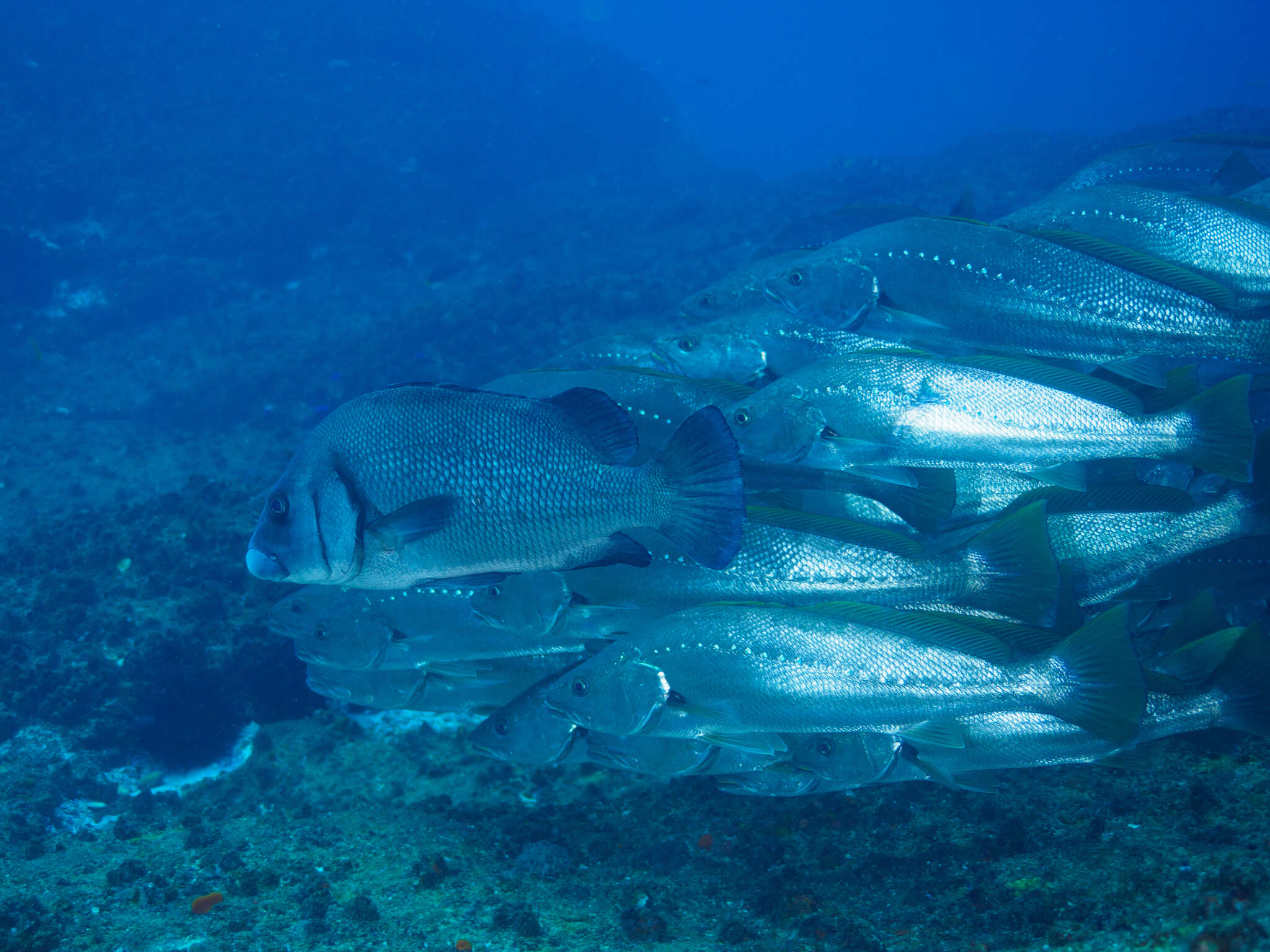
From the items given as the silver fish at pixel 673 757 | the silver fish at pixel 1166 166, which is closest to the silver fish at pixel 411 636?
the silver fish at pixel 673 757

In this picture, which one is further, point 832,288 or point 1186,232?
point 832,288

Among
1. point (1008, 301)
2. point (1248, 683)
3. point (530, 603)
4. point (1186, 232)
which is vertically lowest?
point (530, 603)

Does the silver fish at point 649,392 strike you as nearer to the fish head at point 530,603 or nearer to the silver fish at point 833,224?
the fish head at point 530,603

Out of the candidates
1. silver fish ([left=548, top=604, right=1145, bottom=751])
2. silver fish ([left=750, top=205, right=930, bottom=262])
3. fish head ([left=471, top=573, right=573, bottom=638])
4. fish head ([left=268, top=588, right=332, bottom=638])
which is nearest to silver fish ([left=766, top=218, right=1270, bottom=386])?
silver fish ([left=750, top=205, right=930, bottom=262])

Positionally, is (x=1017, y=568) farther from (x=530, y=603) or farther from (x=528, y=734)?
(x=528, y=734)

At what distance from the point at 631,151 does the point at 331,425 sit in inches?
1756

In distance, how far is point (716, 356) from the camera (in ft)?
16.0

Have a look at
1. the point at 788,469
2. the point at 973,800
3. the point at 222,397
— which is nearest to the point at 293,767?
the point at 788,469

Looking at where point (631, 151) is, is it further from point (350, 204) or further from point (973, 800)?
point (973, 800)

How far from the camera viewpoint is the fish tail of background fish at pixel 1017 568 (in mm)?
3160

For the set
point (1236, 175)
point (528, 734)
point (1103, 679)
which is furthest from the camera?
point (1236, 175)

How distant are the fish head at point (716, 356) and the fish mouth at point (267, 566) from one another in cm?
307

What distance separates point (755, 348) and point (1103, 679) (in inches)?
116

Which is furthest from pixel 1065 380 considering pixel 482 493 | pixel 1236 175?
pixel 1236 175
